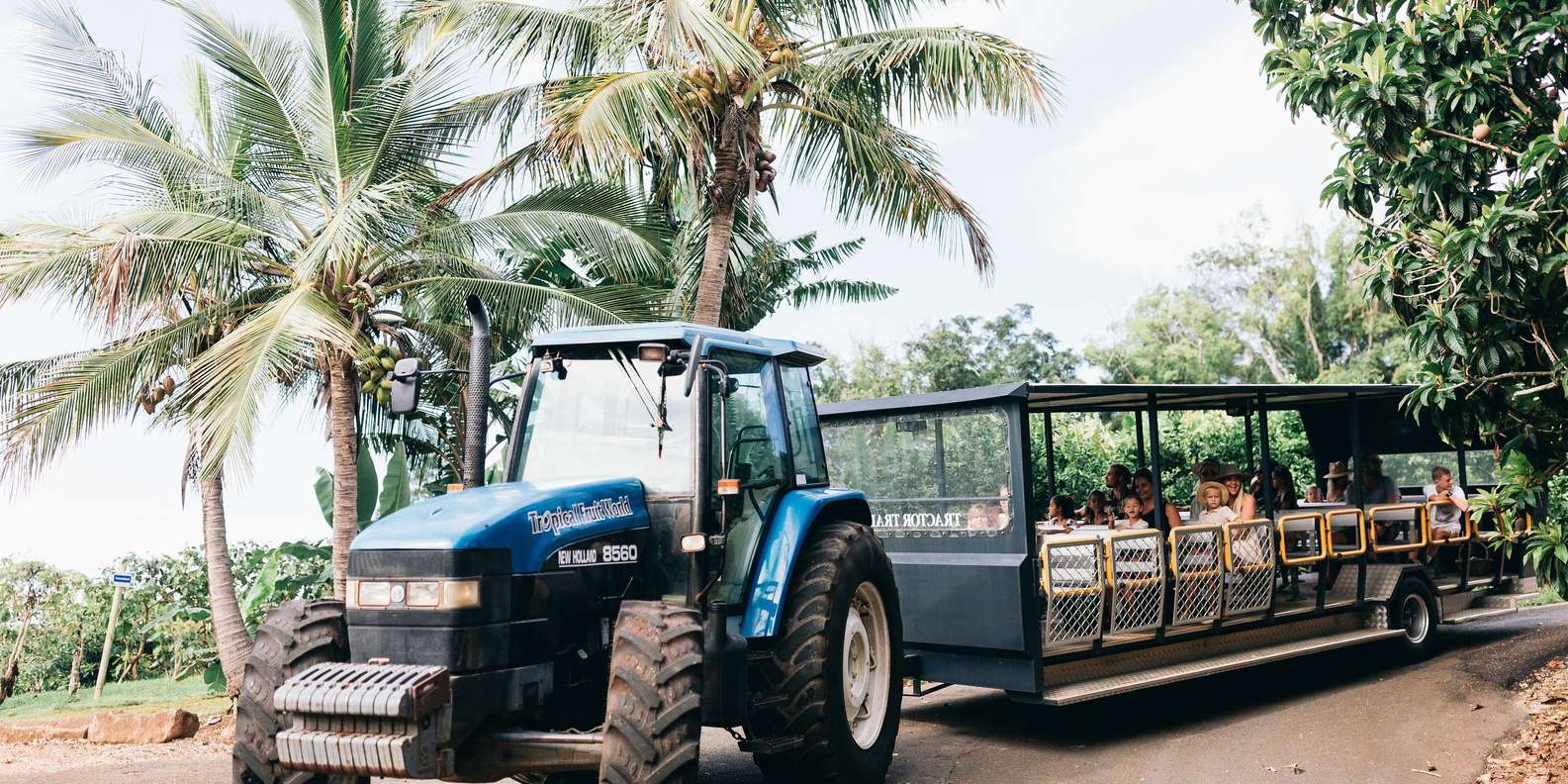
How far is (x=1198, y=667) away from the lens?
8758 millimetres

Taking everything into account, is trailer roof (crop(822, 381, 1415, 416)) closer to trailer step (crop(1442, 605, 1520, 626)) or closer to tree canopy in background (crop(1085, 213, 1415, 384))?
trailer step (crop(1442, 605, 1520, 626))

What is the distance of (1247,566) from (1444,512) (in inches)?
132

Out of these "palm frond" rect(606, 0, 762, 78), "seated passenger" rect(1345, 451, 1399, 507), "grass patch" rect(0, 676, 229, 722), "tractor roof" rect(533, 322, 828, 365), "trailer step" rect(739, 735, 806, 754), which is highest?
"palm frond" rect(606, 0, 762, 78)

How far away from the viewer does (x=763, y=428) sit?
6645 mm

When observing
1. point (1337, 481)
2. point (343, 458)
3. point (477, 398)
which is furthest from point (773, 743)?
point (1337, 481)

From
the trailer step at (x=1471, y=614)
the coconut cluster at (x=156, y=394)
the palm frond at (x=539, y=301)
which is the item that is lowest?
the trailer step at (x=1471, y=614)

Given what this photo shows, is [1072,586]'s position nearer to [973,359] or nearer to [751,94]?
[751,94]

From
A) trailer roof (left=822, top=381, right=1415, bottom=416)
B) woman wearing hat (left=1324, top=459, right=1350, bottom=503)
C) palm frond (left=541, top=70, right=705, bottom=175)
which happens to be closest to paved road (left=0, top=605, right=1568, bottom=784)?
woman wearing hat (left=1324, top=459, right=1350, bottom=503)

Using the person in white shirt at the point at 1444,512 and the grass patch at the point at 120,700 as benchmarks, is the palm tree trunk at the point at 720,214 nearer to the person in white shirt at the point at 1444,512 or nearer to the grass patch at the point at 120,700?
the grass patch at the point at 120,700

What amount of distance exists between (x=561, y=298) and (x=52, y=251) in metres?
4.57

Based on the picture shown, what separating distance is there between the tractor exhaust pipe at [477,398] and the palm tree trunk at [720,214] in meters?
5.77

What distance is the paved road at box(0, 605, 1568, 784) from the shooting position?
7262 mm

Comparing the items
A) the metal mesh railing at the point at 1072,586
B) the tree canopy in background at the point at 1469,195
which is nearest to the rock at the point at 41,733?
the metal mesh railing at the point at 1072,586

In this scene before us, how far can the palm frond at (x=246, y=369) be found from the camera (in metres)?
9.48
